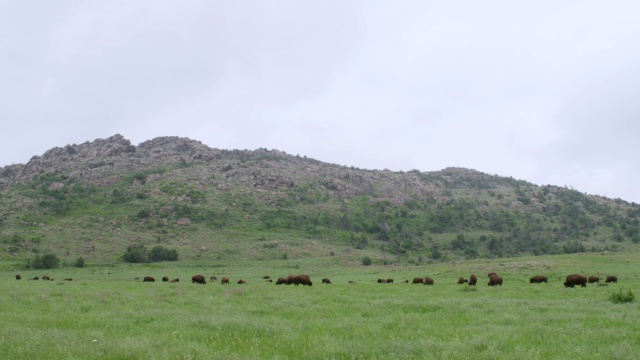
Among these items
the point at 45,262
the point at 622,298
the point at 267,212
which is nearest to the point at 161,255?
the point at 45,262

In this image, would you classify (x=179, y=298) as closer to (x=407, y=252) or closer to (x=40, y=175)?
(x=407, y=252)

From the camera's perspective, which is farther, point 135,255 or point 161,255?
point 161,255

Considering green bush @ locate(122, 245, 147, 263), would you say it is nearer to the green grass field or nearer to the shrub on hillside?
the shrub on hillside

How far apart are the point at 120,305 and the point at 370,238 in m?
A: 85.7

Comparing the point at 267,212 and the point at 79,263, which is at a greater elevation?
the point at 267,212

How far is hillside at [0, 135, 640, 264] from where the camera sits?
80.7m

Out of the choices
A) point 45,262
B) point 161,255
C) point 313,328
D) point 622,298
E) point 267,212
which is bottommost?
point 45,262

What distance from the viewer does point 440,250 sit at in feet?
308

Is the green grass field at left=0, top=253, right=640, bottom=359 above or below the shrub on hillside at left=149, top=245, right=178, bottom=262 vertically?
above

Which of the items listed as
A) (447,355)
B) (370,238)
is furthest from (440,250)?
(447,355)

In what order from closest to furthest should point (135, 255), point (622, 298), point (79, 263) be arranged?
point (622, 298)
point (79, 263)
point (135, 255)

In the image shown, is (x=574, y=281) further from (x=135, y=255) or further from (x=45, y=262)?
(x=45, y=262)

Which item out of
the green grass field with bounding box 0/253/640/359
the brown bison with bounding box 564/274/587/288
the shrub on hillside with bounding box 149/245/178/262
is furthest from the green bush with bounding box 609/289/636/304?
the shrub on hillside with bounding box 149/245/178/262

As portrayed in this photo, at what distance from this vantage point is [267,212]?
353 feet
